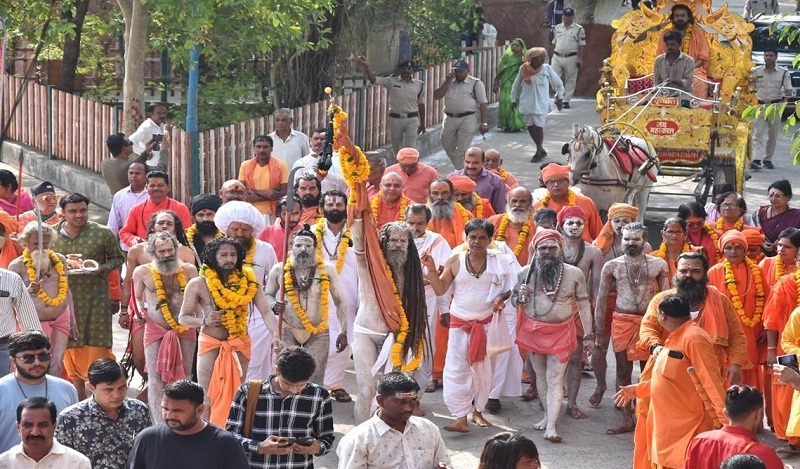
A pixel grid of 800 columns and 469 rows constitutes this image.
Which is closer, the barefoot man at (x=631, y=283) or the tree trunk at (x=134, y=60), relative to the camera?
the barefoot man at (x=631, y=283)

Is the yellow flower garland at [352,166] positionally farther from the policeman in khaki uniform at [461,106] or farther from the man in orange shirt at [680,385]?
the policeman in khaki uniform at [461,106]

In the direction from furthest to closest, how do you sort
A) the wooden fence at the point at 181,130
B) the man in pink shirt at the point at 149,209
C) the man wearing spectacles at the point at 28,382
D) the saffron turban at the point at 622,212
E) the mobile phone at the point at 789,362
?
1. the wooden fence at the point at 181,130
2. the man in pink shirt at the point at 149,209
3. the saffron turban at the point at 622,212
4. the mobile phone at the point at 789,362
5. the man wearing spectacles at the point at 28,382

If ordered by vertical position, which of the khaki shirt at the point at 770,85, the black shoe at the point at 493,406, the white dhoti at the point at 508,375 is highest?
the khaki shirt at the point at 770,85

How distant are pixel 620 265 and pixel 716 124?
6303 millimetres

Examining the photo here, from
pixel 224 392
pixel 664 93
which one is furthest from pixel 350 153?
pixel 664 93

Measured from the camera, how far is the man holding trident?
33.1 ft

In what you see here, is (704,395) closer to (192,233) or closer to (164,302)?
(164,302)

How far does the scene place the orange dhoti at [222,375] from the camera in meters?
9.81

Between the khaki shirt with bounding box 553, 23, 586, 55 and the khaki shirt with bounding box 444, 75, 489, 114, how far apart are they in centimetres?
655

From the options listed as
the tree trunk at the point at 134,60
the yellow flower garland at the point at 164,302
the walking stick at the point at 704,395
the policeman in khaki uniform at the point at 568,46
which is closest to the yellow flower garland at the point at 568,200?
the yellow flower garland at the point at 164,302

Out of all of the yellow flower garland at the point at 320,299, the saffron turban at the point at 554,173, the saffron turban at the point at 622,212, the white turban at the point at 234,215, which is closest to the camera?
the yellow flower garland at the point at 320,299

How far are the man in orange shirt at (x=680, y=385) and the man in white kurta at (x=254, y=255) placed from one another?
3.13m

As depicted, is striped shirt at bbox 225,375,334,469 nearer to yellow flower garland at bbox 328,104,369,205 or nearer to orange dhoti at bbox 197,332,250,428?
orange dhoti at bbox 197,332,250,428

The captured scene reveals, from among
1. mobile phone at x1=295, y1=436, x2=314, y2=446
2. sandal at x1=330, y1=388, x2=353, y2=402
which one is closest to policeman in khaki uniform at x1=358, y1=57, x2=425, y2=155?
sandal at x1=330, y1=388, x2=353, y2=402
